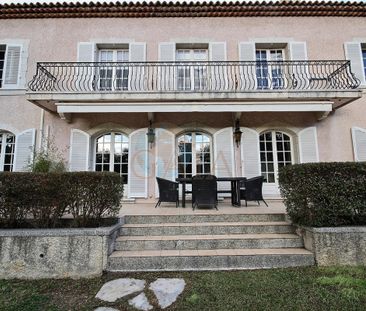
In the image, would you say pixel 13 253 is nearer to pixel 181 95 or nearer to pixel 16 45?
pixel 181 95

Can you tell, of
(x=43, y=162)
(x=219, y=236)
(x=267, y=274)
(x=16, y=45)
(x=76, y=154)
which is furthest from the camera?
(x=16, y=45)

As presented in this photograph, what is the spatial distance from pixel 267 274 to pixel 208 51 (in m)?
8.67

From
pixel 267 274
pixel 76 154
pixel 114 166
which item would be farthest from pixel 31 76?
pixel 267 274

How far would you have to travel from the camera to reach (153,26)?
978 centimetres

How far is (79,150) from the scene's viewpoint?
884 centimetres

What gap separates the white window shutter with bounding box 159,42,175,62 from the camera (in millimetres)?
9508

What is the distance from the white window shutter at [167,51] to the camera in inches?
374

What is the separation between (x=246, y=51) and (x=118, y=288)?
9355mm

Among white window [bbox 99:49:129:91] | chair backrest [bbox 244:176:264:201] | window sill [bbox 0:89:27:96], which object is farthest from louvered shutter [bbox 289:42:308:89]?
window sill [bbox 0:89:27:96]

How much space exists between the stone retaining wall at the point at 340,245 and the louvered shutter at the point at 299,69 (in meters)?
6.50

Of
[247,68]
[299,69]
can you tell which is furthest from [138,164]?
[299,69]

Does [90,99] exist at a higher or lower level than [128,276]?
higher

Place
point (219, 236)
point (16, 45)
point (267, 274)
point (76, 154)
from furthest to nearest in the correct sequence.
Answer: point (16, 45) < point (76, 154) < point (219, 236) < point (267, 274)

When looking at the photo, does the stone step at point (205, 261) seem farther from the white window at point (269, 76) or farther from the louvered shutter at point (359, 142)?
the white window at point (269, 76)
